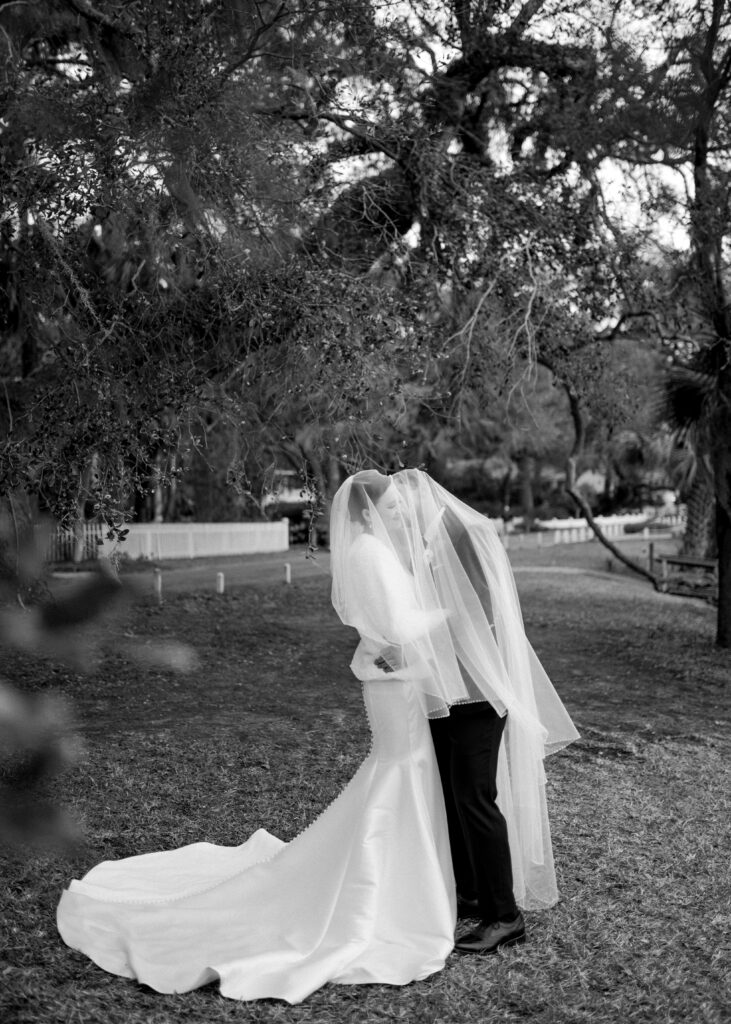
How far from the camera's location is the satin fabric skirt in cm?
391

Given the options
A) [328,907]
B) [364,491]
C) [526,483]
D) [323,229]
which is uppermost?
[323,229]

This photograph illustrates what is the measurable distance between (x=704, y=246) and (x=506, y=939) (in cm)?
916

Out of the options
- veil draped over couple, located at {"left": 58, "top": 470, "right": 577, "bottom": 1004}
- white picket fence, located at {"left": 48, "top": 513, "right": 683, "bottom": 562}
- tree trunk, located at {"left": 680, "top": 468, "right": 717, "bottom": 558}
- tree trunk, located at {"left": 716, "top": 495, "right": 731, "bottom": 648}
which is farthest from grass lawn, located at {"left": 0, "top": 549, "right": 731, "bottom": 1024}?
white picket fence, located at {"left": 48, "top": 513, "right": 683, "bottom": 562}

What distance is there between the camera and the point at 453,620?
4.41 m

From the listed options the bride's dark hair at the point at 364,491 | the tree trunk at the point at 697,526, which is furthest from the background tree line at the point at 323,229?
the tree trunk at the point at 697,526

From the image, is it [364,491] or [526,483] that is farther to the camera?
[526,483]

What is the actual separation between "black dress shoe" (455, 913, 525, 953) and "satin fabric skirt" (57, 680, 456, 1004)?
0.40ft

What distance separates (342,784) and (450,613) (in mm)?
2974

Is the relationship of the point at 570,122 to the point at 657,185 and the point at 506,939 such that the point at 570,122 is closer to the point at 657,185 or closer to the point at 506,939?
the point at 657,185

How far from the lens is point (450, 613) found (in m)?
4.40

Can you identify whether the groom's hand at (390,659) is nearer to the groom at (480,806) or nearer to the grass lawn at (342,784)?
the groom at (480,806)

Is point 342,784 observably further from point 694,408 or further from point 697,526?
point 697,526

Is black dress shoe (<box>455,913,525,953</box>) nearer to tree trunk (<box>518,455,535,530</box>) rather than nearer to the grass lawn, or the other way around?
the grass lawn

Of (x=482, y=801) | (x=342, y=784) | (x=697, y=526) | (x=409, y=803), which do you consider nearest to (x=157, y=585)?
(x=342, y=784)
